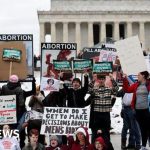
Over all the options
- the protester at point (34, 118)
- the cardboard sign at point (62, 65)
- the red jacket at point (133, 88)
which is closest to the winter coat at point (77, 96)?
the protester at point (34, 118)

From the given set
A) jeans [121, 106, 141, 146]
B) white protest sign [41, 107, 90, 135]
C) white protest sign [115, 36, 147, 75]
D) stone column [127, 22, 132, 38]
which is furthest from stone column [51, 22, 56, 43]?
white protest sign [41, 107, 90, 135]

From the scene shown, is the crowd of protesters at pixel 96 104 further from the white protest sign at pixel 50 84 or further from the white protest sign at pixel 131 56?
the white protest sign at pixel 131 56

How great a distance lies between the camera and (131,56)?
13430 mm

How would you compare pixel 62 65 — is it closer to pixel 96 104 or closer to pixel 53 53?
pixel 53 53

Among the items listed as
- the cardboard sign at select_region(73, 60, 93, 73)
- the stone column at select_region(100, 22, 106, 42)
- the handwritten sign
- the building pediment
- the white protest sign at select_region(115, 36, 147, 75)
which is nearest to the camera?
the white protest sign at select_region(115, 36, 147, 75)

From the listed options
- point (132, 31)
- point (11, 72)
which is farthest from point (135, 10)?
point (11, 72)

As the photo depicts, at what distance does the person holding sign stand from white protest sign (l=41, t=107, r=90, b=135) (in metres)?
0.88

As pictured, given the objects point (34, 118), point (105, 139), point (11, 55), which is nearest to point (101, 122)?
point (105, 139)

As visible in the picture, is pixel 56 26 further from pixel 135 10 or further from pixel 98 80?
pixel 98 80

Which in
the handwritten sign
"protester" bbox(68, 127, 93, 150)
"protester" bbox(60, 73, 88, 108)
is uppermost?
the handwritten sign

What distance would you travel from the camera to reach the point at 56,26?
77.1 m

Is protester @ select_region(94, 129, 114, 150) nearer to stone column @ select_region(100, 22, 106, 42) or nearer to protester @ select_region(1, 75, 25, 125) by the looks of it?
protester @ select_region(1, 75, 25, 125)

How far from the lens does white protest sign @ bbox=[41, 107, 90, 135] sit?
11.3m

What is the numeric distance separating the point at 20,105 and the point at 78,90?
1294 millimetres
